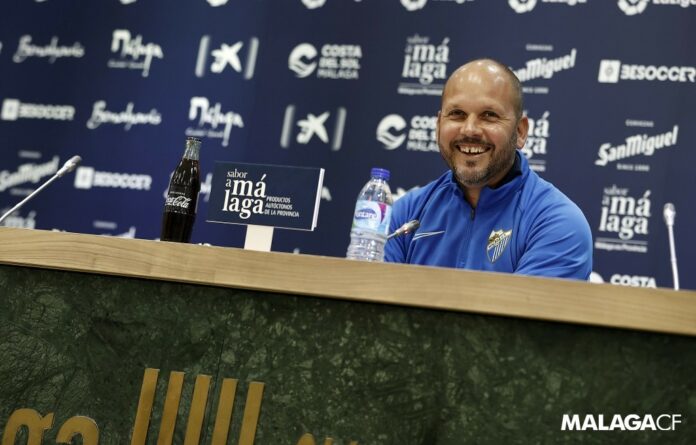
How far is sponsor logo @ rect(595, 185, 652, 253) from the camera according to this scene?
157 inches

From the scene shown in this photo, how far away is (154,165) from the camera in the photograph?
4.62 meters

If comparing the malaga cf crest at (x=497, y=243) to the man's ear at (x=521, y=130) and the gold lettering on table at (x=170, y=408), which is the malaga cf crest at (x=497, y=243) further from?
the gold lettering on table at (x=170, y=408)

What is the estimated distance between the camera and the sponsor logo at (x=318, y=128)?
4445 mm

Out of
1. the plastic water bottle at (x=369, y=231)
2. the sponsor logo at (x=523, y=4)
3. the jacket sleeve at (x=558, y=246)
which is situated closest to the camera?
the plastic water bottle at (x=369, y=231)

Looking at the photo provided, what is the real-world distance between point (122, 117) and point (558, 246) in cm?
290

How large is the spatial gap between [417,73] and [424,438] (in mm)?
3059

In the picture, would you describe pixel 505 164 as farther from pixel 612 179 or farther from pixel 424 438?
pixel 612 179

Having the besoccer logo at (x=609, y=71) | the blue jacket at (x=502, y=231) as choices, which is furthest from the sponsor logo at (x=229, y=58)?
the blue jacket at (x=502, y=231)

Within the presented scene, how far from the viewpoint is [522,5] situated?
4.32 m

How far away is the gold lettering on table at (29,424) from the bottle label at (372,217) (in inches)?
28.1

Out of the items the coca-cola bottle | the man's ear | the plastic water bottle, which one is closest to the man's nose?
the man's ear

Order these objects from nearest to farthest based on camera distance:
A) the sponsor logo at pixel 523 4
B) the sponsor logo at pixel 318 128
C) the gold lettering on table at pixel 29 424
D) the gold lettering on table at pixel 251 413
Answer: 1. the gold lettering on table at pixel 251 413
2. the gold lettering on table at pixel 29 424
3. the sponsor logo at pixel 523 4
4. the sponsor logo at pixel 318 128

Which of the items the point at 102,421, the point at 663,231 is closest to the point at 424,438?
the point at 102,421

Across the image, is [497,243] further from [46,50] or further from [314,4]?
[46,50]
